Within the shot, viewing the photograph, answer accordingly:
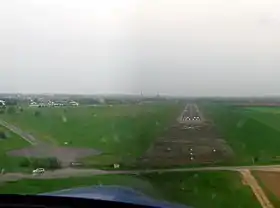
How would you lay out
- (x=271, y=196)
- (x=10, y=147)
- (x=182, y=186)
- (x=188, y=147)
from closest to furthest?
(x=271, y=196) → (x=182, y=186) → (x=188, y=147) → (x=10, y=147)

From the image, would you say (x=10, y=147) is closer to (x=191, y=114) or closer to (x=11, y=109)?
(x=11, y=109)

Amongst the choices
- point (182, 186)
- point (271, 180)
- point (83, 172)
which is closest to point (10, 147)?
point (83, 172)

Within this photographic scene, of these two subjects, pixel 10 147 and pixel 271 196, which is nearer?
pixel 271 196

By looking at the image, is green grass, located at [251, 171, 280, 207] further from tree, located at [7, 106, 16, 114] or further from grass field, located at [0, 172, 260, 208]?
tree, located at [7, 106, 16, 114]

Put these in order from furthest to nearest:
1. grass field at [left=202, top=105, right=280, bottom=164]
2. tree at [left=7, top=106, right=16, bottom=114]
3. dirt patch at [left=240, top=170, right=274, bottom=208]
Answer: tree at [left=7, top=106, right=16, bottom=114]
grass field at [left=202, top=105, right=280, bottom=164]
dirt patch at [left=240, top=170, right=274, bottom=208]

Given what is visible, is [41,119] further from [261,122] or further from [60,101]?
[261,122]

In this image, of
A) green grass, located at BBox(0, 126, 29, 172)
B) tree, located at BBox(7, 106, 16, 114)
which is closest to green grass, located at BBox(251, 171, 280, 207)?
green grass, located at BBox(0, 126, 29, 172)

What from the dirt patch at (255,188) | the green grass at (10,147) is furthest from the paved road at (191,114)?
the green grass at (10,147)
